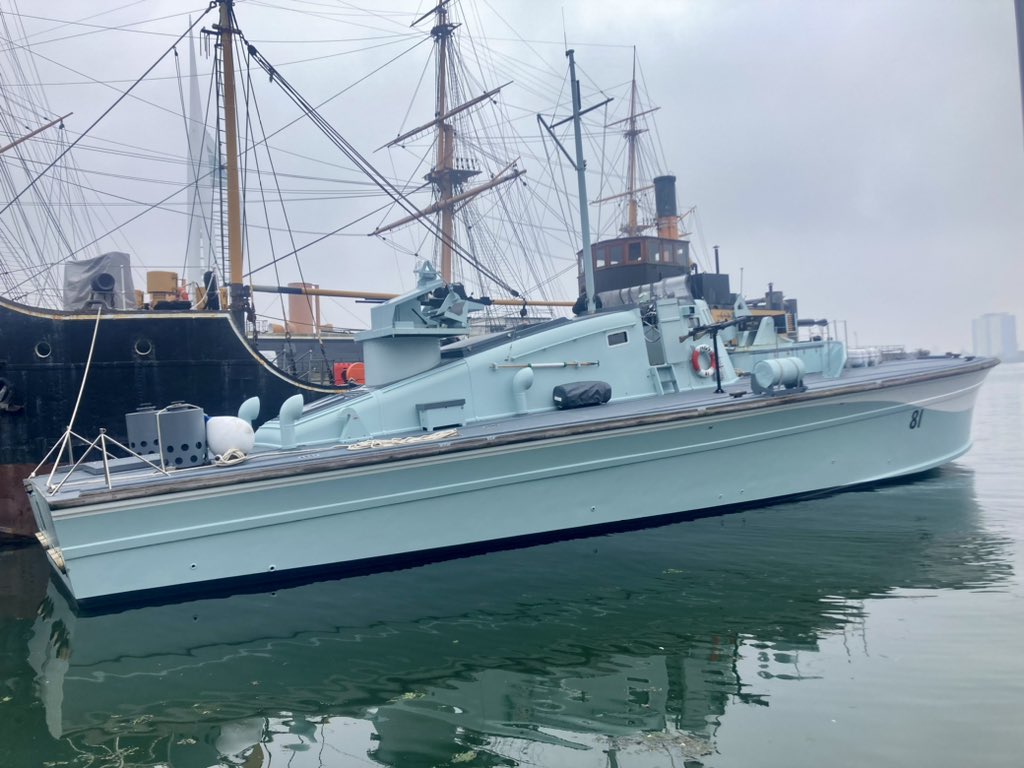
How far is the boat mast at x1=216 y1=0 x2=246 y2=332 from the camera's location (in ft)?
51.6

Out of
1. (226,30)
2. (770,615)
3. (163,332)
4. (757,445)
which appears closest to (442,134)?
(226,30)

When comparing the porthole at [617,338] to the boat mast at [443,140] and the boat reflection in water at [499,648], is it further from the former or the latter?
the boat mast at [443,140]

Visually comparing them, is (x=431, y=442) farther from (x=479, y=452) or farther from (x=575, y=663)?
(x=575, y=663)

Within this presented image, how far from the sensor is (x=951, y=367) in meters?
12.4

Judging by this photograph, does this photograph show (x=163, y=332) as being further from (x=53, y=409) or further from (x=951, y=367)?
(x=951, y=367)

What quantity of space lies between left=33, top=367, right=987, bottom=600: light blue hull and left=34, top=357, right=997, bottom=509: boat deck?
0.36ft

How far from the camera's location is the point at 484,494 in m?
8.84

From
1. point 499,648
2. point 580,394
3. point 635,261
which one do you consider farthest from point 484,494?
point 635,261

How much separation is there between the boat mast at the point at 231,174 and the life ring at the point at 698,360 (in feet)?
31.2

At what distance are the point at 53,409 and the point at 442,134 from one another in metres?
19.5

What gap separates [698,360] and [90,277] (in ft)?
40.5

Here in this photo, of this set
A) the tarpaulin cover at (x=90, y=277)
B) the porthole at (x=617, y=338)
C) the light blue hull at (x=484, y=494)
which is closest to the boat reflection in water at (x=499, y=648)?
the light blue hull at (x=484, y=494)

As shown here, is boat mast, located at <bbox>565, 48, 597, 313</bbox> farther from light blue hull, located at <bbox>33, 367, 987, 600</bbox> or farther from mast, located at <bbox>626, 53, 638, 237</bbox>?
mast, located at <bbox>626, 53, 638, 237</bbox>

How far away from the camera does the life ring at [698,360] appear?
478 inches
